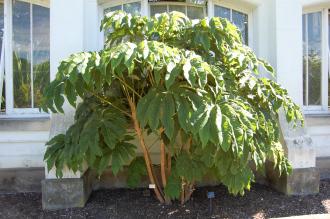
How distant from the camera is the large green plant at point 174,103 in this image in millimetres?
3799

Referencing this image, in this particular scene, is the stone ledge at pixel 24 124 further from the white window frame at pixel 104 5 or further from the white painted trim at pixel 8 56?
the white window frame at pixel 104 5

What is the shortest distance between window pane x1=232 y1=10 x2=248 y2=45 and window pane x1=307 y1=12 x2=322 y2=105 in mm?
1128

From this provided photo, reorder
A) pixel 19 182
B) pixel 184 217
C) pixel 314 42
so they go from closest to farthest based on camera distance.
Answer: pixel 184 217 < pixel 19 182 < pixel 314 42

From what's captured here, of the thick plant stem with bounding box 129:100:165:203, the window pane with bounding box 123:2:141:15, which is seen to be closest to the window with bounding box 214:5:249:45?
the window pane with bounding box 123:2:141:15

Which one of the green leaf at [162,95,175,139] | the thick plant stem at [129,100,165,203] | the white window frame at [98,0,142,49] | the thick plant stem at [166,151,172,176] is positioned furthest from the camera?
the white window frame at [98,0,142,49]

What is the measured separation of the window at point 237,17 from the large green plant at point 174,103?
192 cm

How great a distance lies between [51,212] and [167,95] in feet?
7.29

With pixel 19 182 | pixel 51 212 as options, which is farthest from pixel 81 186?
pixel 19 182

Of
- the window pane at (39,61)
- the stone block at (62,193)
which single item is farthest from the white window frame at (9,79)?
the stone block at (62,193)

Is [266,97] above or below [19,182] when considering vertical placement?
above

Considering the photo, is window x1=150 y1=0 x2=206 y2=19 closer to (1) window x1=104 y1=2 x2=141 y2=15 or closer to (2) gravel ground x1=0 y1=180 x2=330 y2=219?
(1) window x1=104 y1=2 x2=141 y2=15

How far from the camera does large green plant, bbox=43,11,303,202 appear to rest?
3799 mm

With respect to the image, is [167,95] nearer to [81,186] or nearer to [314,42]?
[81,186]

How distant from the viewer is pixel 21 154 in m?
6.02
